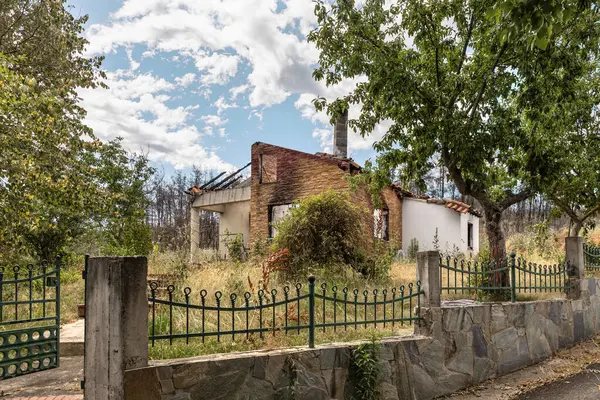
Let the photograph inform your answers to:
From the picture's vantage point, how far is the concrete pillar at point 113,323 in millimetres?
3689

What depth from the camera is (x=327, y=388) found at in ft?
15.9

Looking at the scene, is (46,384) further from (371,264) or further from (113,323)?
(371,264)

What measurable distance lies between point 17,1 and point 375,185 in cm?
1002

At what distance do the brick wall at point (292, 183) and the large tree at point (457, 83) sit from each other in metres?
6.65

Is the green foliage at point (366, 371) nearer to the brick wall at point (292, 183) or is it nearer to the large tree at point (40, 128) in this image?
the large tree at point (40, 128)

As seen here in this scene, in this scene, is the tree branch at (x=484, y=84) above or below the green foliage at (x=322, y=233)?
above

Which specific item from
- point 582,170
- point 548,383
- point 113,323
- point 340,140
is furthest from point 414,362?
point 340,140

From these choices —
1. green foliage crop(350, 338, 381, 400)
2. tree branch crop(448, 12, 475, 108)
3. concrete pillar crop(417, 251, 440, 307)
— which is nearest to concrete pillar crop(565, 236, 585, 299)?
tree branch crop(448, 12, 475, 108)

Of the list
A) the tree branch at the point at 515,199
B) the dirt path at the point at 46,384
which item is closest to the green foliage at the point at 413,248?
the tree branch at the point at 515,199

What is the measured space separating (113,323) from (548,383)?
634 centimetres

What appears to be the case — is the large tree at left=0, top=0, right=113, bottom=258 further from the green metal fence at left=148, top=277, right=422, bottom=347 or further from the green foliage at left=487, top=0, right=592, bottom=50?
the green foliage at left=487, top=0, right=592, bottom=50

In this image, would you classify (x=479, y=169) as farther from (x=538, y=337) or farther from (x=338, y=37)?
(x=338, y=37)

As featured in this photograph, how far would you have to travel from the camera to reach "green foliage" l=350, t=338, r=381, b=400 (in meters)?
5.00

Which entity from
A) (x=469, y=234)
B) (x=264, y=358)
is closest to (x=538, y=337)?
(x=264, y=358)
